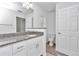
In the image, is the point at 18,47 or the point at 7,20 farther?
the point at 7,20

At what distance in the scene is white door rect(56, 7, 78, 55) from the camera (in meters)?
2.26

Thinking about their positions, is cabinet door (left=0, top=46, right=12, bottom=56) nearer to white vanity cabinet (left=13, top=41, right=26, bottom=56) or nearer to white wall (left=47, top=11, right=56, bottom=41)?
white vanity cabinet (left=13, top=41, right=26, bottom=56)

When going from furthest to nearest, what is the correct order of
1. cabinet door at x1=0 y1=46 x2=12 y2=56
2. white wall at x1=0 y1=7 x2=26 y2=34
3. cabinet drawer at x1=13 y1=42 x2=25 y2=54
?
white wall at x1=0 y1=7 x2=26 y2=34, cabinet drawer at x1=13 y1=42 x2=25 y2=54, cabinet door at x1=0 y1=46 x2=12 y2=56

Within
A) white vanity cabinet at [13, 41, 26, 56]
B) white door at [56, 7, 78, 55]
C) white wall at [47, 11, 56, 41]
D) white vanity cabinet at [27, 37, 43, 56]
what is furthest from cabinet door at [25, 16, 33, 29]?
white wall at [47, 11, 56, 41]

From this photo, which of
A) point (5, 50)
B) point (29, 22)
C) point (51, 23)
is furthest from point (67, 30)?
point (5, 50)

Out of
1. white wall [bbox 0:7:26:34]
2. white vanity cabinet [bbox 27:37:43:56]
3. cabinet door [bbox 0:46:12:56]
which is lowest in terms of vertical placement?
white vanity cabinet [bbox 27:37:43:56]

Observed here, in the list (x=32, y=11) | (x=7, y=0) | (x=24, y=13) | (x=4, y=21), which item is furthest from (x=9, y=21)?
(x=32, y=11)

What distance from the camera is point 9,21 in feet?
5.32

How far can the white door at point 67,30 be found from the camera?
226 cm

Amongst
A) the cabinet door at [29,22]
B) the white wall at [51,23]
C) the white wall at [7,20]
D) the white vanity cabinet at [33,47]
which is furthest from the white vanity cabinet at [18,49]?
the white wall at [51,23]

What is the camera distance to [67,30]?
96.2 inches

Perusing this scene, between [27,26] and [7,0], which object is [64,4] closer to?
[27,26]

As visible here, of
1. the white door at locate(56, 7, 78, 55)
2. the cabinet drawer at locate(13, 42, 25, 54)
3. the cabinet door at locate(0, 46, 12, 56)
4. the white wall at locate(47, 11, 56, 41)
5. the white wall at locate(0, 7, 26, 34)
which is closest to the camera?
the cabinet door at locate(0, 46, 12, 56)

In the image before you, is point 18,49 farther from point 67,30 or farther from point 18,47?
point 67,30
